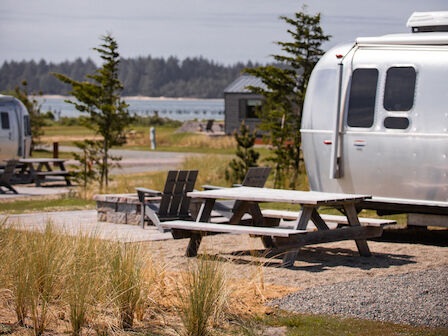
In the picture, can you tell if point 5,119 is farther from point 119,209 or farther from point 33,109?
point 33,109

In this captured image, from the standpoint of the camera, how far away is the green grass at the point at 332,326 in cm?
550

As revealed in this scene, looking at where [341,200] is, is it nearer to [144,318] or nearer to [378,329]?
[378,329]

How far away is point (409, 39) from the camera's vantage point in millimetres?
9516

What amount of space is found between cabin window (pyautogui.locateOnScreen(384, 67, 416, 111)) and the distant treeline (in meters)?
173

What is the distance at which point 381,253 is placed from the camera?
9.03m

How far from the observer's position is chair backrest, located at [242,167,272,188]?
10.1 meters

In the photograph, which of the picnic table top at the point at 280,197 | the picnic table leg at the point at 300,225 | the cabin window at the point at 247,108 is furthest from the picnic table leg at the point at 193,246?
the cabin window at the point at 247,108

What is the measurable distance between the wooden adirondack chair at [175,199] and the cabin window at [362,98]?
2323 millimetres

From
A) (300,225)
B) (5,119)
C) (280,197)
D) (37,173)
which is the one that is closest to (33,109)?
(5,119)

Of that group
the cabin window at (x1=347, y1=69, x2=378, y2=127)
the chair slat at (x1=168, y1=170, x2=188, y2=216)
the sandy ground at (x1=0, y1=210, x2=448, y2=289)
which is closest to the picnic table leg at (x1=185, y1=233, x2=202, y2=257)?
the sandy ground at (x1=0, y1=210, x2=448, y2=289)

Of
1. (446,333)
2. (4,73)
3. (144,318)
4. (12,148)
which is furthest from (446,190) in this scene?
(4,73)

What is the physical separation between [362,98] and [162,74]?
609 feet

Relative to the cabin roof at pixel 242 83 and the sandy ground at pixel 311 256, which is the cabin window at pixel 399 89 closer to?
the sandy ground at pixel 311 256

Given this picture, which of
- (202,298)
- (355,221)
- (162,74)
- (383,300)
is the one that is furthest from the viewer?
(162,74)
